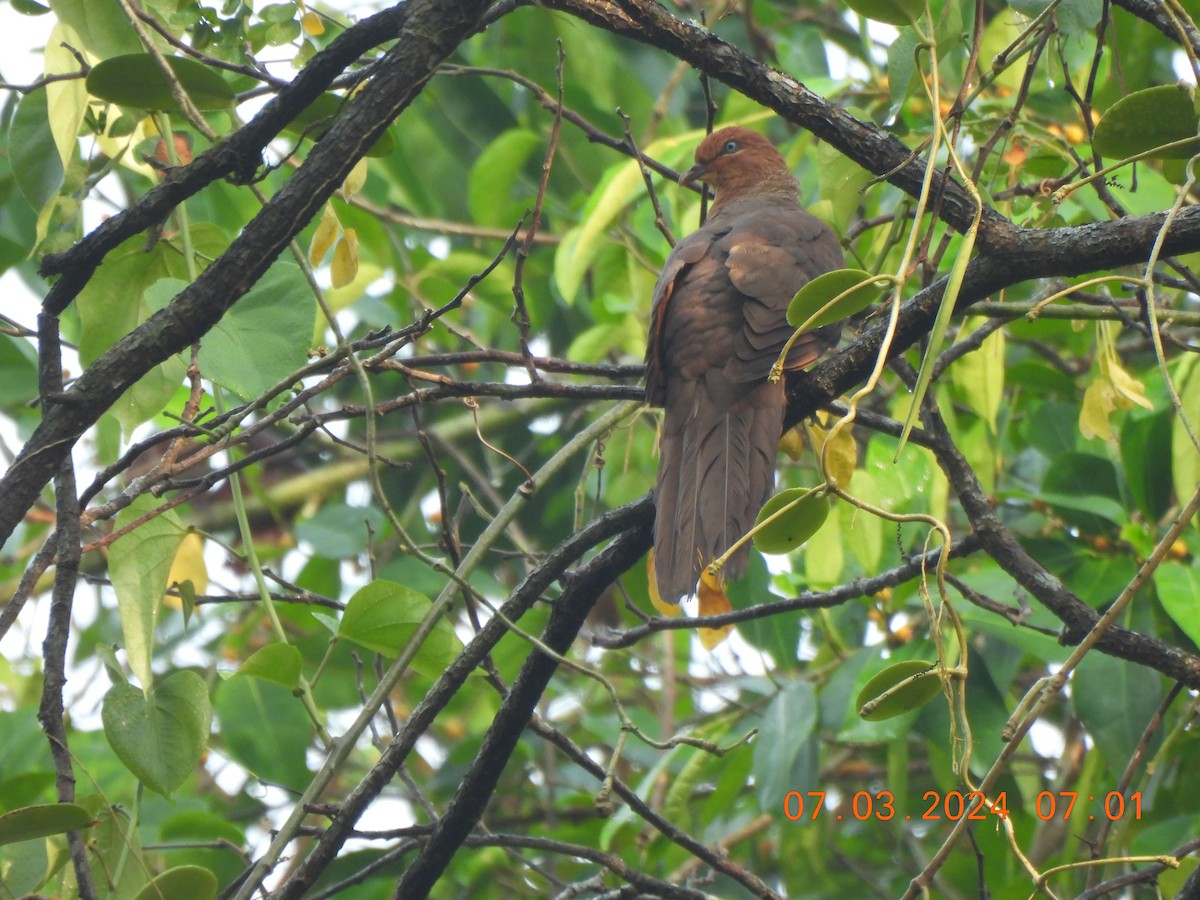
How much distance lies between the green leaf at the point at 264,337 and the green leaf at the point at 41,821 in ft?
2.56

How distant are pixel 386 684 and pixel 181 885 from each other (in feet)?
1.86

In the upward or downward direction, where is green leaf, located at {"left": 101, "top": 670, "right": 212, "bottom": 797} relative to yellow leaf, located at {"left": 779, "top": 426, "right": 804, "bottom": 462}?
downward

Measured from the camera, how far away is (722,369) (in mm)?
3381

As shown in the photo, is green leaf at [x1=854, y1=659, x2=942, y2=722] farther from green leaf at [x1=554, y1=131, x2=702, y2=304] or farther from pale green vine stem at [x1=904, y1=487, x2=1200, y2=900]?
green leaf at [x1=554, y1=131, x2=702, y2=304]

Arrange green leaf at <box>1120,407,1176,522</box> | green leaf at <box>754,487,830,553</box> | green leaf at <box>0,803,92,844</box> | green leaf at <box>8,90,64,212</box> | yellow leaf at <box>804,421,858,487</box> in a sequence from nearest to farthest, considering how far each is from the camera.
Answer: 1. green leaf at <box>754,487,830,553</box>
2. green leaf at <box>0,803,92,844</box>
3. green leaf at <box>8,90,64,212</box>
4. yellow leaf at <box>804,421,858,487</box>
5. green leaf at <box>1120,407,1176,522</box>

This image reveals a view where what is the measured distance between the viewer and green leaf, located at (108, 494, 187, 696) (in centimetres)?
234

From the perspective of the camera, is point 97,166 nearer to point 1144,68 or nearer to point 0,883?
point 0,883

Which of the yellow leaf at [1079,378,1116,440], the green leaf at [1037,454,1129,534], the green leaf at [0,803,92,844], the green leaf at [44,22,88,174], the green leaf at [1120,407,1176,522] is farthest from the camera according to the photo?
the green leaf at [1037,454,1129,534]

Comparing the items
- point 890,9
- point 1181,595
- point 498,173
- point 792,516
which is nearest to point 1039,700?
point 792,516

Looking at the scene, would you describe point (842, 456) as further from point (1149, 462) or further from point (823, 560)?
point (1149, 462)

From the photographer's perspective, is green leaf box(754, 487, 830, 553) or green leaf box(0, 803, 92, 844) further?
green leaf box(0, 803, 92, 844)

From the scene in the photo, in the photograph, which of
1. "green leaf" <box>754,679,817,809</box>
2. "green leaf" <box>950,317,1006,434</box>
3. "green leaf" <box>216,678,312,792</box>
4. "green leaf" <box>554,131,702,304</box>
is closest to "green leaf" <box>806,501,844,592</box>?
"green leaf" <box>754,679,817,809</box>

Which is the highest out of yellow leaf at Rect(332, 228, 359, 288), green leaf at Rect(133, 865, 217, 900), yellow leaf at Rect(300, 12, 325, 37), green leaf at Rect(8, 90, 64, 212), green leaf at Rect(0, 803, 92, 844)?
yellow leaf at Rect(300, 12, 325, 37)

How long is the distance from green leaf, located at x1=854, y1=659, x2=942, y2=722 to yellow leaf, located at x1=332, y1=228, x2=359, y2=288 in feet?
5.16
